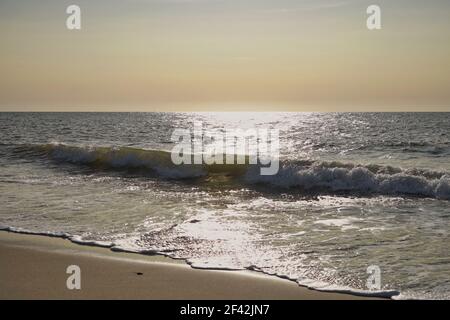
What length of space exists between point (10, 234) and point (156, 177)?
35.0 ft

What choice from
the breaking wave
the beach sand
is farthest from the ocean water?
the beach sand

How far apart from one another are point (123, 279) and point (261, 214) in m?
5.64

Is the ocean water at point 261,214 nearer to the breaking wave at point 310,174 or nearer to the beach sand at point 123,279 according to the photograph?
the breaking wave at point 310,174

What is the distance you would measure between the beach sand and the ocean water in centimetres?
38

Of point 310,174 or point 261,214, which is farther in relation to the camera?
point 310,174

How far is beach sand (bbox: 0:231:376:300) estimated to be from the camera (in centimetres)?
642

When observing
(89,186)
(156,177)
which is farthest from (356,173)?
(89,186)

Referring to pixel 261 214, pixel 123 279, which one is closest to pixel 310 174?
pixel 261 214

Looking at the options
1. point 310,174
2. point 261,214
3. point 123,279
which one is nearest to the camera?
point 123,279

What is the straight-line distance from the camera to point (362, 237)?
9438 mm

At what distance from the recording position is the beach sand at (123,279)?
6422 millimetres

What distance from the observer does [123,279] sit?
276 inches

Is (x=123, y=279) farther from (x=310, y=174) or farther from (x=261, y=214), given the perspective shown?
(x=310, y=174)
